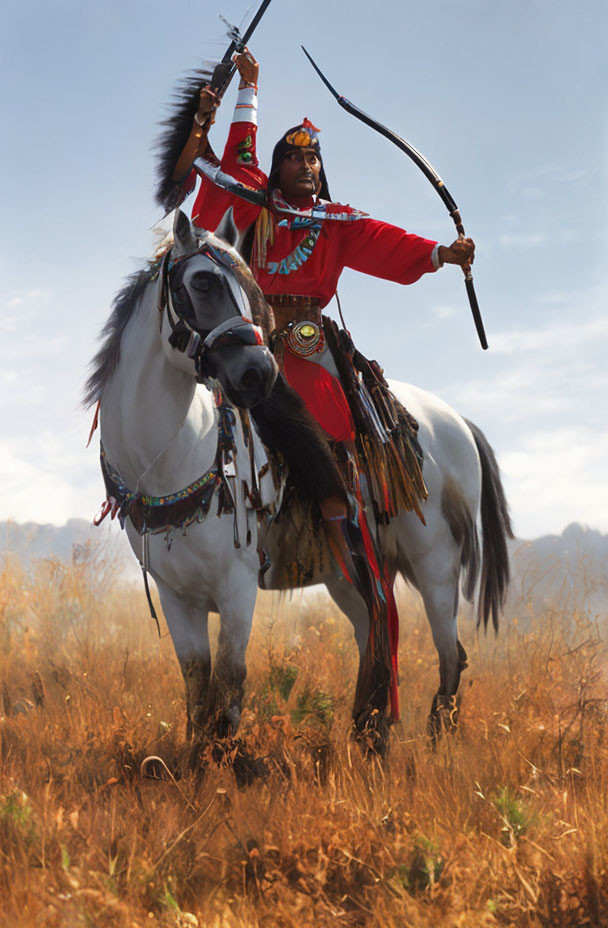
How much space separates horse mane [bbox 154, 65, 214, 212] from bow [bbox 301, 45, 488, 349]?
1131 millimetres

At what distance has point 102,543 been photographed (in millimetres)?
8117

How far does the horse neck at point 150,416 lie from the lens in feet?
9.95

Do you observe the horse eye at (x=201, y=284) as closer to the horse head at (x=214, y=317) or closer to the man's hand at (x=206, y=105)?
the horse head at (x=214, y=317)

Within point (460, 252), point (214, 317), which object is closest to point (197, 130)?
point (214, 317)

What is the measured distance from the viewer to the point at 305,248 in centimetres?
396

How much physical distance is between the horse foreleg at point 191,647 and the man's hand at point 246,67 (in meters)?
2.58

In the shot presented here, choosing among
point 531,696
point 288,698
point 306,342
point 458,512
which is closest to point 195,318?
point 306,342

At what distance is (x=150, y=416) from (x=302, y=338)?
3.66ft

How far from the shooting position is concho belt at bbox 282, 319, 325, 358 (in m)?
3.87

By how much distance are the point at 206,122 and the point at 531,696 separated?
3790 mm

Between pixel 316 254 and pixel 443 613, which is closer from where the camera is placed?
pixel 316 254

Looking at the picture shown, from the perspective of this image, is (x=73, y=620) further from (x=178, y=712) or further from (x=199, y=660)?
(x=199, y=660)

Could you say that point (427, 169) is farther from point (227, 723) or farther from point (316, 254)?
point (227, 723)

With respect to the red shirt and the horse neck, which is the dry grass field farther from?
the red shirt
